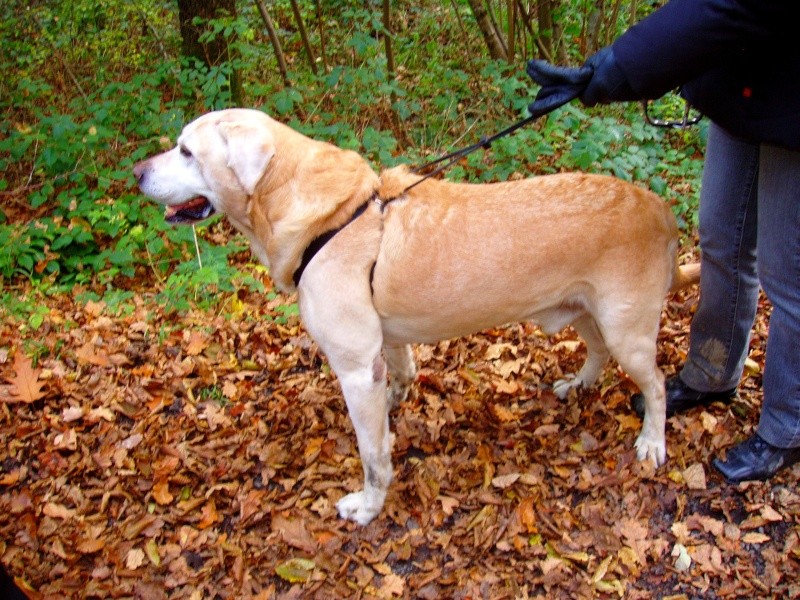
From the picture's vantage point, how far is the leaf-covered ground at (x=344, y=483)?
120 inches

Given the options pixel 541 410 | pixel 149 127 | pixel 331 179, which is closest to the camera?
pixel 331 179

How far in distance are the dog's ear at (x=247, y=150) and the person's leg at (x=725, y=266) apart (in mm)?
2001

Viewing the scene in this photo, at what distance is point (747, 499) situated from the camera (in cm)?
328

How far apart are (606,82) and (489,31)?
5473 mm

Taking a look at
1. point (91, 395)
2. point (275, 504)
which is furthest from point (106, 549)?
point (91, 395)

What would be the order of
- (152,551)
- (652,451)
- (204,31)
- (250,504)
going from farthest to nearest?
(204,31)
(652,451)
(250,504)
(152,551)

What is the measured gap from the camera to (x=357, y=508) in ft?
10.9

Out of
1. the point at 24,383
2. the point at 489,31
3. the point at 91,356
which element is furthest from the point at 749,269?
the point at 489,31

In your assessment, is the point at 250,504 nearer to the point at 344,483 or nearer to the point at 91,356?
the point at 344,483

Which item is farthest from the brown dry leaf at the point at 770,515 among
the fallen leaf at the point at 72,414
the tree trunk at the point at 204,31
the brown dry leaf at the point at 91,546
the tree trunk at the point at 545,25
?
the tree trunk at the point at 204,31

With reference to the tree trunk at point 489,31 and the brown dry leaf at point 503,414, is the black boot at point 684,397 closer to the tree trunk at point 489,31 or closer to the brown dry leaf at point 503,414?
the brown dry leaf at point 503,414

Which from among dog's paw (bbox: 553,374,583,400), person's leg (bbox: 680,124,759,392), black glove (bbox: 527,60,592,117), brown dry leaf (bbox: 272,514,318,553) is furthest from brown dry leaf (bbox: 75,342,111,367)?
person's leg (bbox: 680,124,759,392)

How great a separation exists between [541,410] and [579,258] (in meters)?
1.32

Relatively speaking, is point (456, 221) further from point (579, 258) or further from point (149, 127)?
point (149, 127)
